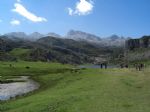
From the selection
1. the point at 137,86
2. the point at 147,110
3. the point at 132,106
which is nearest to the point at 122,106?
the point at 132,106

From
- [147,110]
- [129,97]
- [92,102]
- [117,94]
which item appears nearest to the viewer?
[147,110]

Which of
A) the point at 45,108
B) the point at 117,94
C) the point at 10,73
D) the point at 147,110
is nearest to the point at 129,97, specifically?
the point at 117,94

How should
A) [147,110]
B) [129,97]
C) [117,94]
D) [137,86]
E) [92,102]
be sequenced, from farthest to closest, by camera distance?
[137,86] < [117,94] < [129,97] < [92,102] < [147,110]

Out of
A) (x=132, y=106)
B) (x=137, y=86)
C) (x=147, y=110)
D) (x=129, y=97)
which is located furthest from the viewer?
(x=137, y=86)

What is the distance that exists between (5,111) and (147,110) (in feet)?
63.2

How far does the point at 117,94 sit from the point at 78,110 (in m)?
13.0

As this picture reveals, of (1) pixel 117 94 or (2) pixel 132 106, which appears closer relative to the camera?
(2) pixel 132 106

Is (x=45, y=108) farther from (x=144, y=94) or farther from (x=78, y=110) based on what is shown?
(x=144, y=94)

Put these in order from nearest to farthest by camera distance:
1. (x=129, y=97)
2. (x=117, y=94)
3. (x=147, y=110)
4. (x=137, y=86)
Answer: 1. (x=147, y=110)
2. (x=129, y=97)
3. (x=117, y=94)
4. (x=137, y=86)

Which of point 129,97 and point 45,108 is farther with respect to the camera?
point 129,97

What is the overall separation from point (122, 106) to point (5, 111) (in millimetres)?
16000

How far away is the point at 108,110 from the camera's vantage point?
35969 mm

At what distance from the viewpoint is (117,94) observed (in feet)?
158

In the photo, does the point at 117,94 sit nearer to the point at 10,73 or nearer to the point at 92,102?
the point at 92,102
